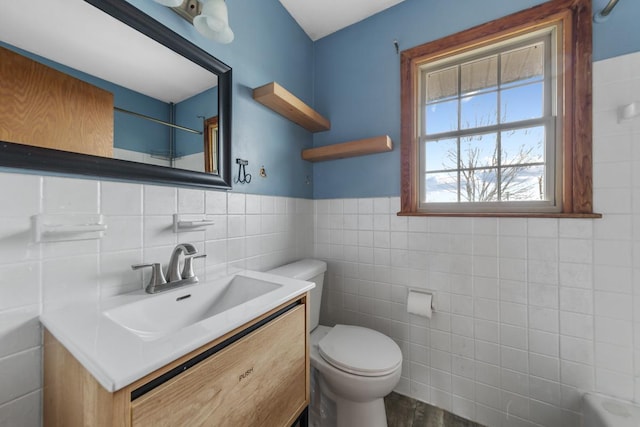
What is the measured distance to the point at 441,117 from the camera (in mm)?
1526

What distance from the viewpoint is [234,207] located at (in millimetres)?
1233

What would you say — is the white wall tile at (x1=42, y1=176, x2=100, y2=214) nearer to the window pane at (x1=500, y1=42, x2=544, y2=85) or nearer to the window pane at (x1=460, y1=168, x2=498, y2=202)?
the window pane at (x1=460, y1=168, x2=498, y2=202)

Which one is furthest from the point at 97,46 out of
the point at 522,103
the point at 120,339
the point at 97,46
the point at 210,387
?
the point at 522,103

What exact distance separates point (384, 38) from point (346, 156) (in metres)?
0.83

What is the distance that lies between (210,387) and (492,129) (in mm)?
1783

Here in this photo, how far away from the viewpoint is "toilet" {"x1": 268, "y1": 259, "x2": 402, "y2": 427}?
107cm

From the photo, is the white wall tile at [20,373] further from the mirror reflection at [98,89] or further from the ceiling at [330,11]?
the ceiling at [330,11]

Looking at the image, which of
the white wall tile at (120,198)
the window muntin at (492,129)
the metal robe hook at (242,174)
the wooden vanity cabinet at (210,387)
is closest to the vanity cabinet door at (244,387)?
the wooden vanity cabinet at (210,387)

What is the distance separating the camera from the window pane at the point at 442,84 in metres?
1.50

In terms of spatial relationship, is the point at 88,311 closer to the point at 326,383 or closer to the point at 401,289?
the point at 326,383

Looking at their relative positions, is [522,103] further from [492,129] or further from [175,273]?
[175,273]

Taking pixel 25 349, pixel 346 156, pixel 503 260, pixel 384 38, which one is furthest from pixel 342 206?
pixel 25 349

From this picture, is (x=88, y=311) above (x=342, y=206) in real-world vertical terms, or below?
below

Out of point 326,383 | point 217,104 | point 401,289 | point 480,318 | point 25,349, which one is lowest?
point 326,383
